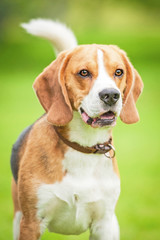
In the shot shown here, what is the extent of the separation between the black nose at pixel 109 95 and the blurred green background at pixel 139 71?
8.80 ft

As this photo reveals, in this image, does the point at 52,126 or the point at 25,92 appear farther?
the point at 25,92

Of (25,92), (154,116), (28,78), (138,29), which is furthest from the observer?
(138,29)

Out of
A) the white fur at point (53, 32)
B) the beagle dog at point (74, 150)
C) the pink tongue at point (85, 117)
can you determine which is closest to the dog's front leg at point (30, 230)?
the beagle dog at point (74, 150)

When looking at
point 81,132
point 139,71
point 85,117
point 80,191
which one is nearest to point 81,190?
point 80,191

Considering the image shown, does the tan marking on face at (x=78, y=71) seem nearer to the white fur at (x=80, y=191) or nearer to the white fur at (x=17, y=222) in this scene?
the white fur at (x=80, y=191)

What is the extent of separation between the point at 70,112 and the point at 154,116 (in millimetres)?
11001

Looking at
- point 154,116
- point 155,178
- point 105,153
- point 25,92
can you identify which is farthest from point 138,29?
point 105,153

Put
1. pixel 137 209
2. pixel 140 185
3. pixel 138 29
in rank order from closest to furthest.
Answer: pixel 137 209, pixel 140 185, pixel 138 29

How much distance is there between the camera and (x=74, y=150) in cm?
428

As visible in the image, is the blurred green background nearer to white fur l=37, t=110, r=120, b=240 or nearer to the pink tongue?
white fur l=37, t=110, r=120, b=240

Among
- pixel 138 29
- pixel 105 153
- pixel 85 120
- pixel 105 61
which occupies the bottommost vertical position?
pixel 138 29

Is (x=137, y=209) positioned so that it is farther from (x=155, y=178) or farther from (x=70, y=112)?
(x=70, y=112)

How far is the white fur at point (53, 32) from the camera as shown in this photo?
204 inches

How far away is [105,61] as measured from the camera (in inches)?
162
